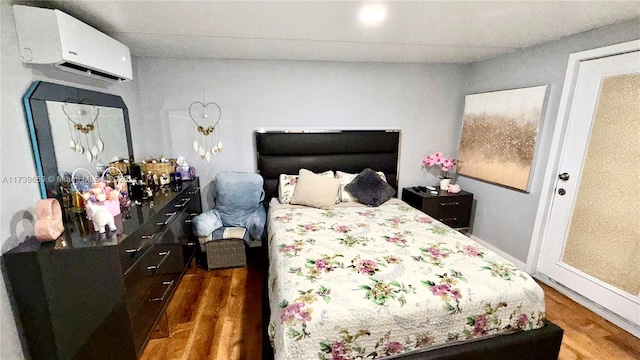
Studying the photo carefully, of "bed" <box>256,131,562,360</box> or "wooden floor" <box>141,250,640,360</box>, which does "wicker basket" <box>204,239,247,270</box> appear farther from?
"bed" <box>256,131,562,360</box>

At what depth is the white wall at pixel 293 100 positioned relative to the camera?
2834 millimetres

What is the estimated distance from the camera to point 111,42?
6.23 ft

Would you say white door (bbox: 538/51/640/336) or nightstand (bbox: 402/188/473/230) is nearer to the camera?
white door (bbox: 538/51/640/336)

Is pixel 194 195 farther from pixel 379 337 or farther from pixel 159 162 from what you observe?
pixel 379 337

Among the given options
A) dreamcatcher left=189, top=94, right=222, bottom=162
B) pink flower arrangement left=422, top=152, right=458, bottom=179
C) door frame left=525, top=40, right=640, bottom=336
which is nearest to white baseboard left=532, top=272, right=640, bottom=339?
door frame left=525, top=40, right=640, bottom=336

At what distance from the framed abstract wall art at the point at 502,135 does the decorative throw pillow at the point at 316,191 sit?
1647 mm

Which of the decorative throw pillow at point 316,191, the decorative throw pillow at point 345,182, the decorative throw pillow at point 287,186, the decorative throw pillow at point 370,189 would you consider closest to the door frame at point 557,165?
the decorative throw pillow at point 370,189

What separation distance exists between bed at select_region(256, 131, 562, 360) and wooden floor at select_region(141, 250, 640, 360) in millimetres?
449

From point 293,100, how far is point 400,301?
235 centimetres

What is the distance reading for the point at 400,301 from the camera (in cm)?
132

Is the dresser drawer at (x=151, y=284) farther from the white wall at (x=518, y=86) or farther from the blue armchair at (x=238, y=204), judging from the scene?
the white wall at (x=518, y=86)

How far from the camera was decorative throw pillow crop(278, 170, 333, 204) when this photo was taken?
286 cm

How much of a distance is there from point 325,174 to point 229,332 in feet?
5.59

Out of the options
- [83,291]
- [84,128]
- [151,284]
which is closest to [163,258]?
[151,284]
